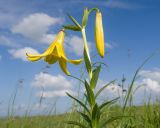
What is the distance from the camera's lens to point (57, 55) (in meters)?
2.72

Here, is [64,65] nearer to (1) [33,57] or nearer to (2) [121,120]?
(1) [33,57]

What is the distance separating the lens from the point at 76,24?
255cm

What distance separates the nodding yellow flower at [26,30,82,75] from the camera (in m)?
2.65

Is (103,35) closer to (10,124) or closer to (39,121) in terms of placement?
(10,124)

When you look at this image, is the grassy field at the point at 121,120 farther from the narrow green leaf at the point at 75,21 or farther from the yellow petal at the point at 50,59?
the narrow green leaf at the point at 75,21

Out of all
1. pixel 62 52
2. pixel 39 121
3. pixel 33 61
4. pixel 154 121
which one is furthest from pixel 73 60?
pixel 39 121

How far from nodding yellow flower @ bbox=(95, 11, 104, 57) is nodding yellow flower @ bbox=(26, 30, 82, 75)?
223mm

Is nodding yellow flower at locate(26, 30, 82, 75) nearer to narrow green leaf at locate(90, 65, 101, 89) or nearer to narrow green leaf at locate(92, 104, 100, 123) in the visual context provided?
narrow green leaf at locate(90, 65, 101, 89)

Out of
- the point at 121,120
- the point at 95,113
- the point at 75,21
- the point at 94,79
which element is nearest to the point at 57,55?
the point at 75,21

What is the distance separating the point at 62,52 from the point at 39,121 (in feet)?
8.30

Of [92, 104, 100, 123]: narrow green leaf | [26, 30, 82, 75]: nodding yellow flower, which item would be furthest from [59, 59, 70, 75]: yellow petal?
[92, 104, 100, 123]: narrow green leaf

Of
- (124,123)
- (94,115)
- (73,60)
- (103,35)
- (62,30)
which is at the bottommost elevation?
(94,115)

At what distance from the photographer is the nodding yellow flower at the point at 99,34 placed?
2432mm

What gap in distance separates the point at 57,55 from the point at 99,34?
42 centimetres
